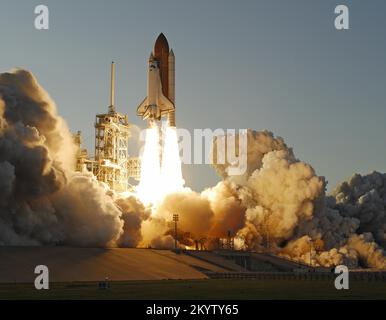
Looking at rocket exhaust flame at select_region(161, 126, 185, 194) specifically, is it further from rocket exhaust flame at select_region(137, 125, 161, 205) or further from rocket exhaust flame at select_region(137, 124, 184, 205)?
rocket exhaust flame at select_region(137, 125, 161, 205)

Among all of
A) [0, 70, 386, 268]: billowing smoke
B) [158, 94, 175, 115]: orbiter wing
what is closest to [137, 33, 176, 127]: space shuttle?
[158, 94, 175, 115]: orbiter wing

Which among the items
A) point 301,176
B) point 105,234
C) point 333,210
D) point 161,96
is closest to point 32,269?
point 105,234

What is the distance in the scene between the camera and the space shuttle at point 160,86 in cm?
10162

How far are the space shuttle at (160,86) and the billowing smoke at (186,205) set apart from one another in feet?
39.6

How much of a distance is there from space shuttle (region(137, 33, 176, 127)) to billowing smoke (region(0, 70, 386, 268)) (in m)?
12.1

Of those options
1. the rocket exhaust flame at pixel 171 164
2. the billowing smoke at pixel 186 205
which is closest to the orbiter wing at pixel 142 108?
the rocket exhaust flame at pixel 171 164

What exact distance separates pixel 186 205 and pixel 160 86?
60.4 ft

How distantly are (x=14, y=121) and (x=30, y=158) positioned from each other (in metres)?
5.57

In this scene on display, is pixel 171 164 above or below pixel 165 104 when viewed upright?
below

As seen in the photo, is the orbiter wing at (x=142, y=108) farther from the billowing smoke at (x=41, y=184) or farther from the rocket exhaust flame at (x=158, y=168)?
the billowing smoke at (x=41, y=184)

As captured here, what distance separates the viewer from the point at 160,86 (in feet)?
338

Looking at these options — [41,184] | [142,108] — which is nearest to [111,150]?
[142,108]

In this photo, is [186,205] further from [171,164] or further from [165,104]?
[165,104]

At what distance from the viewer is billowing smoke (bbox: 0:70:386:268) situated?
3027 inches
